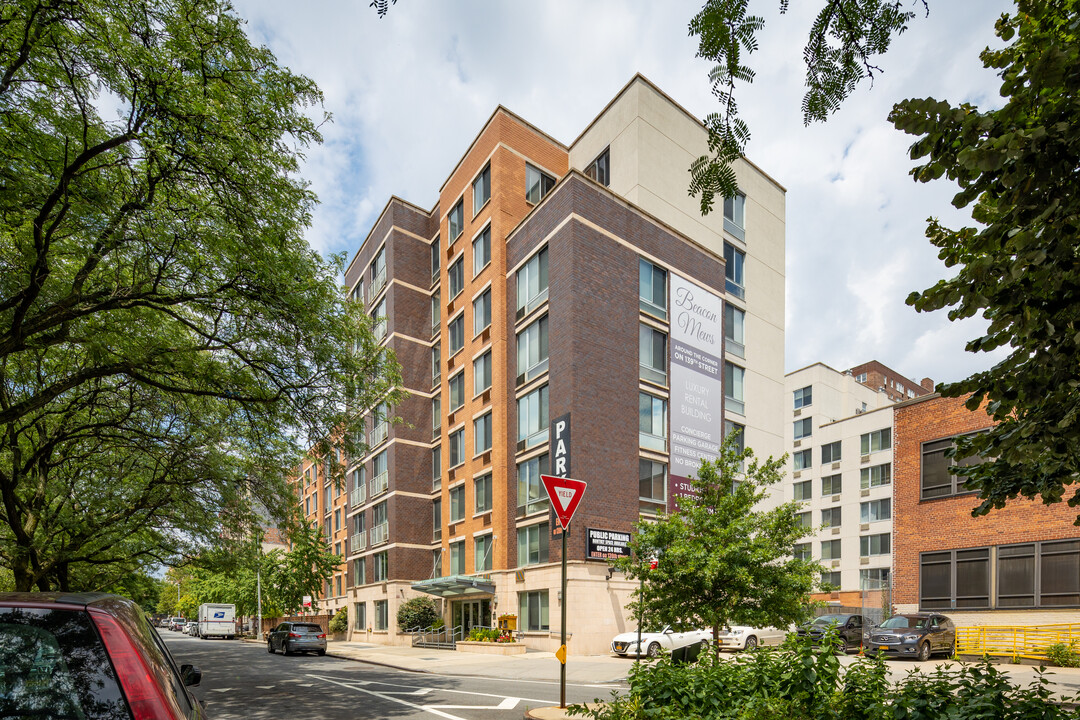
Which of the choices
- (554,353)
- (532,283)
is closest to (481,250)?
(532,283)

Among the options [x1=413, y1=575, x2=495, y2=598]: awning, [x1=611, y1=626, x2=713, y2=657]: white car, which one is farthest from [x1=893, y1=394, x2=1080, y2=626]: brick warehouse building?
[x1=413, y1=575, x2=495, y2=598]: awning

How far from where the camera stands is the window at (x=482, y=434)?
35688mm

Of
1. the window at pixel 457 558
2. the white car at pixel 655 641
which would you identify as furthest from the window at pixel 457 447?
the white car at pixel 655 641

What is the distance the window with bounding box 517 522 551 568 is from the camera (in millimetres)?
30250

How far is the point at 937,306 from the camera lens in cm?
426

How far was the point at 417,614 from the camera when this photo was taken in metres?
36.8

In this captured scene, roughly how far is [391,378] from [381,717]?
5981 mm

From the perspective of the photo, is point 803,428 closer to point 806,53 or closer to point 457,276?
point 457,276

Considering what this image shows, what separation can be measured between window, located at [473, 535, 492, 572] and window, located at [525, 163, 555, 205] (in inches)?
696

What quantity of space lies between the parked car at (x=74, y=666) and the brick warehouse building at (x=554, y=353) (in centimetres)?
2635

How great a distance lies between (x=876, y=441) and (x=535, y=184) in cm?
3518

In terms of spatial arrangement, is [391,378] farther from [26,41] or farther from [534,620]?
[534,620]

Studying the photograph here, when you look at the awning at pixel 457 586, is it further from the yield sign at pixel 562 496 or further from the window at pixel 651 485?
the yield sign at pixel 562 496

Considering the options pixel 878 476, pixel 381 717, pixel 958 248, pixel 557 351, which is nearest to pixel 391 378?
pixel 381 717
